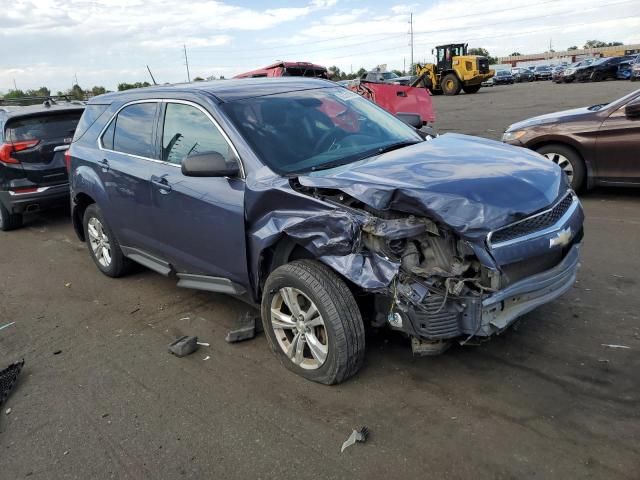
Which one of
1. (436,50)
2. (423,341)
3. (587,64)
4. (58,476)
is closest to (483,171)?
(423,341)

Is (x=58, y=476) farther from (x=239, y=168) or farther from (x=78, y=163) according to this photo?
(x=78, y=163)

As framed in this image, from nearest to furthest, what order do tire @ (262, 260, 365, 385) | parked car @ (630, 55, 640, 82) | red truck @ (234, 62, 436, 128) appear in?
tire @ (262, 260, 365, 385)
red truck @ (234, 62, 436, 128)
parked car @ (630, 55, 640, 82)

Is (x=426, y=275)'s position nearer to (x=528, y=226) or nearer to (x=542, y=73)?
(x=528, y=226)

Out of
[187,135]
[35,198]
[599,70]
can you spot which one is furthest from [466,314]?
[599,70]

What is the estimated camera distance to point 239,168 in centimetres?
368

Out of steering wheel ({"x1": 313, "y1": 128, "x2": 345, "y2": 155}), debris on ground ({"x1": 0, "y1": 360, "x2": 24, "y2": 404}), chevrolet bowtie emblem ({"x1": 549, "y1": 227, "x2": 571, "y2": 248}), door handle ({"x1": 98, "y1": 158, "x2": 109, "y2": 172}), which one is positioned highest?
steering wheel ({"x1": 313, "y1": 128, "x2": 345, "y2": 155})

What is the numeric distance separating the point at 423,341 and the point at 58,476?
214cm

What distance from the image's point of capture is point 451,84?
109ft

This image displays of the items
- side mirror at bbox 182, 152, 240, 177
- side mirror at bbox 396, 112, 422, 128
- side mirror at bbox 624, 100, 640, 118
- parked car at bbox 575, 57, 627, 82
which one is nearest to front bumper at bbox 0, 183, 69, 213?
side mirror at bbox 182, 152, 240, 177

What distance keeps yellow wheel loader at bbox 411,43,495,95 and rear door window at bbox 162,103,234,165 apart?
2994cm

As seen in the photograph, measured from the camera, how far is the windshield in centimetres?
379

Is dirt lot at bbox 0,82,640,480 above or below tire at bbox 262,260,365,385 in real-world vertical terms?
below

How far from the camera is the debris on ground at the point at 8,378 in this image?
3.68m

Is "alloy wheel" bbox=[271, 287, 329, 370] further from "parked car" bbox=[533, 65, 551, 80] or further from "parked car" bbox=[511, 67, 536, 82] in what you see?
"parked car" bbox=[533, 65, 551, 80]
